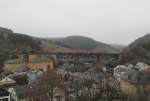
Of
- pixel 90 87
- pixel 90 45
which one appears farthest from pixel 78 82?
pixel 90 45

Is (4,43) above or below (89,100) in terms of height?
above

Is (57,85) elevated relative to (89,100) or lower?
elevated

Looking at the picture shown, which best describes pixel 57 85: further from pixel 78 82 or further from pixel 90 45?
pixel 90 45

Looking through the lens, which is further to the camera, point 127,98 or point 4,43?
point 4,43

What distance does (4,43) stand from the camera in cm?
6688

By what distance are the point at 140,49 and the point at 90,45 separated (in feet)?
257

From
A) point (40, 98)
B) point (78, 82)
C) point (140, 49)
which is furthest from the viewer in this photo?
point (140, 49)

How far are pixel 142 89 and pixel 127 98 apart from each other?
1582 millimetres

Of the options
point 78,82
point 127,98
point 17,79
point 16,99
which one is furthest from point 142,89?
point 17,79

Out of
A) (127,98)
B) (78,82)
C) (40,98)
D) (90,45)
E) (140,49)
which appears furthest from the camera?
(90,45)

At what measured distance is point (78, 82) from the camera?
22406 mm

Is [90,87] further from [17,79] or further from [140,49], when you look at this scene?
[140,49]

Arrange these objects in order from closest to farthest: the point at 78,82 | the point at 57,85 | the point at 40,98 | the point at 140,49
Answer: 1. the point at 40,98
2. the point at 57,85
3. the point at 78,82
4. the point at 140,49

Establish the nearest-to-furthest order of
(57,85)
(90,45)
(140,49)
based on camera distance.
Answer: (57,85) < (140,49) < (90,45)
